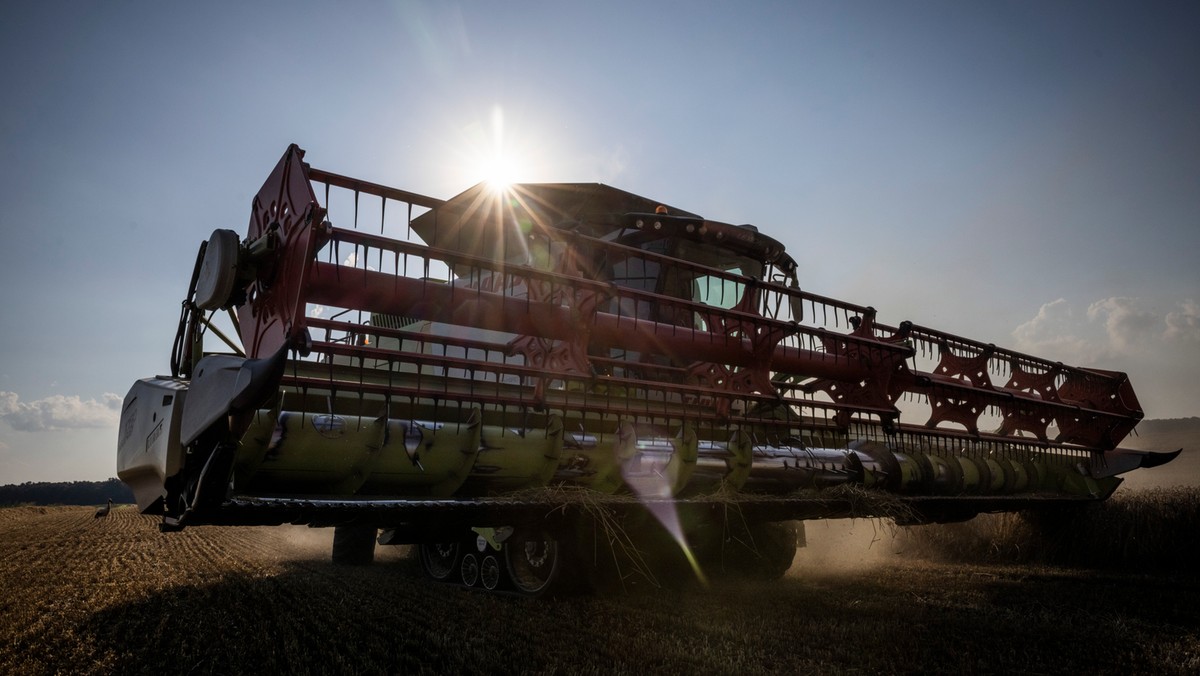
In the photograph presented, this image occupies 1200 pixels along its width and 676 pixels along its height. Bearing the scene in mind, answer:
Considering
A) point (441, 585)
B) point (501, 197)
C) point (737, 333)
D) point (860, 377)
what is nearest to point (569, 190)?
point (501, 197)

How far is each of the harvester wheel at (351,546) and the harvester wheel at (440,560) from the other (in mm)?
887

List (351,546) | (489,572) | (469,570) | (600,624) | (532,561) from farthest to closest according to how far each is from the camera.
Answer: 1. (351,546)
2. (469,570)
3. (489,572)
4. (532,561)
5. (600,624)

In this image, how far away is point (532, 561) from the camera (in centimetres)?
521

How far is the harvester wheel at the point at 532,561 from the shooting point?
4934 mm

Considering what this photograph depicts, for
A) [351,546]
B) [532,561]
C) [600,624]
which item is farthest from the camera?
[351,546]

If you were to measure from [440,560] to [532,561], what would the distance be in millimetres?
1817

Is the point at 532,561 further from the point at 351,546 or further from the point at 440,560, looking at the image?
the point at 351,546

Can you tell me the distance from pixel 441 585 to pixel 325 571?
4.46 ft

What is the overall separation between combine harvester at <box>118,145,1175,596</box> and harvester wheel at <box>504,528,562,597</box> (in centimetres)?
2

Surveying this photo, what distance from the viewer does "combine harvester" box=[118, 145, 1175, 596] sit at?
12.1 ft

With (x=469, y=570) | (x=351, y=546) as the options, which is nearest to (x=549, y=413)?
(x=469, y=570)

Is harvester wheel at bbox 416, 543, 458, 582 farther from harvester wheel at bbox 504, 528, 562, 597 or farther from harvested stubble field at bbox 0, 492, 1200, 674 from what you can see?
harvester wheel at bbox 504, 528, 562, 597

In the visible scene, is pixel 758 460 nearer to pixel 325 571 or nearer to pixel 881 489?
pixel 881 489

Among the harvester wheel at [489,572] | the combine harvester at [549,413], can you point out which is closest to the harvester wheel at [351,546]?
the combine harvester at [549,413]
